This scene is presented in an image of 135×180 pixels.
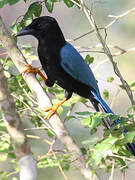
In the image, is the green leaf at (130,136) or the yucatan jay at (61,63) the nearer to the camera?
the green leaf at (130,136)

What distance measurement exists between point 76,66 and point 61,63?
4.9 inches

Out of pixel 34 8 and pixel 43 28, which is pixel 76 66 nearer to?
pixel 43 28

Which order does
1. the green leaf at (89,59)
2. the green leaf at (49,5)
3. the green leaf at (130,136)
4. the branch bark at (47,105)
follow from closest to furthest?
the green leaf at (130,136) < the branch bark at (47,105) < the green leaf at (49,5) < the green leaf at (89,59)

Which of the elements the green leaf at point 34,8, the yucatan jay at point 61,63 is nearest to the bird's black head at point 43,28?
the yucatan jay at point 61,63

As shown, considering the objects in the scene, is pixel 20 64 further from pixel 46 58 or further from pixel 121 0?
pixel 121 0

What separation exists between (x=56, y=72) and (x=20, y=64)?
2.13ft

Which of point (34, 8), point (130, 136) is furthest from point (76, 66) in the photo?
point (130, 136)

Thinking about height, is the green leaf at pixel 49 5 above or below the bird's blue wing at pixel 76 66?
above

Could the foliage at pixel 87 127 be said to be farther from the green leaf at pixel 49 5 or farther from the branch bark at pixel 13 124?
the branch bark at pixel 13 124

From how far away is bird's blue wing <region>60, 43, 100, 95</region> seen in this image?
3574 millimetres

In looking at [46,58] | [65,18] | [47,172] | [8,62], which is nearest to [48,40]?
[46,58]

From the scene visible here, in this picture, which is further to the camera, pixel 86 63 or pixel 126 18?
pixel 126 18

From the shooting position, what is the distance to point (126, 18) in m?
7.16

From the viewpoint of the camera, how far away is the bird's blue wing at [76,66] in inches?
141
